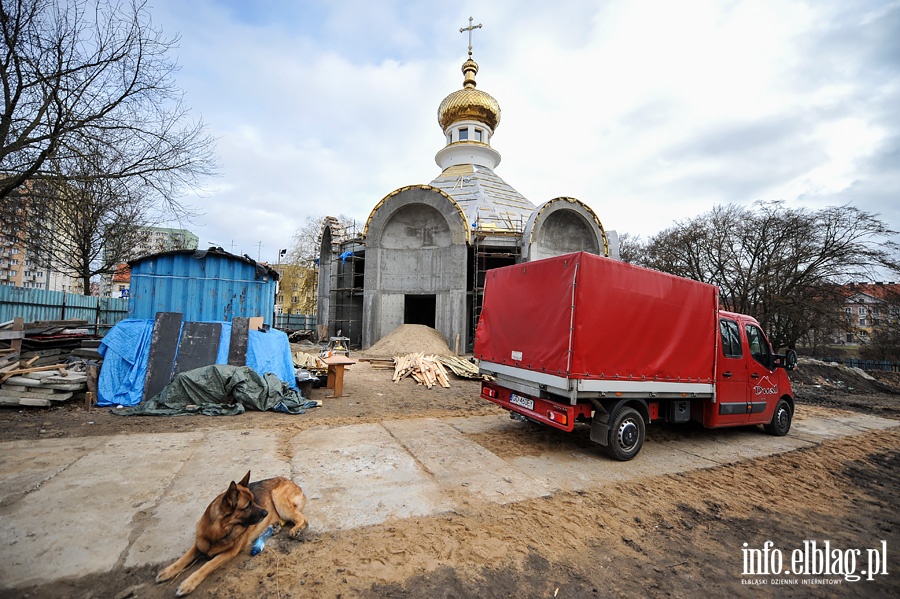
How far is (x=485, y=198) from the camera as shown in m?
25.5

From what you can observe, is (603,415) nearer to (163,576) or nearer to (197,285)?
(163,576)

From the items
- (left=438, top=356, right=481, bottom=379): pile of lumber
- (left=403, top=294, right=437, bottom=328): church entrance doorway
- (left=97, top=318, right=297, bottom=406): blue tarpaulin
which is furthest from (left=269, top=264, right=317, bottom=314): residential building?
(left=97, top=318, right=297, bottom=406): blue tarpaulin

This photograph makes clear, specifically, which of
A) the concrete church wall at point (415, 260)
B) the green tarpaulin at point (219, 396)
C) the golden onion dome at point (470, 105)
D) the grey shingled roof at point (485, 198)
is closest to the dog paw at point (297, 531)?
the green tarpaulin at point (219, 396)

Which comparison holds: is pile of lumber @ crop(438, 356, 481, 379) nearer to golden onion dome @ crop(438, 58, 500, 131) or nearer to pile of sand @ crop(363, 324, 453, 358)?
pile of sand @ crop(363, 324, 453, 358)

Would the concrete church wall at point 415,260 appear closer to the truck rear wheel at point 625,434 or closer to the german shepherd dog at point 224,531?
the truck rear wheel at point 625,434

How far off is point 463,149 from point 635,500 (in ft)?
96.0

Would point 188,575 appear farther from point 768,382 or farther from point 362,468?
point 768,382

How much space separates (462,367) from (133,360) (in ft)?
30.1

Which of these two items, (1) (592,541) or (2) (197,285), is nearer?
(1) (592,541)

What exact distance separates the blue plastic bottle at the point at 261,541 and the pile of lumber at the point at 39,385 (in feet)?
22.8

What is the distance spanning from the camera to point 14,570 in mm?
2641

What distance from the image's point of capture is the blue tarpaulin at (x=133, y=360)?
745 cm

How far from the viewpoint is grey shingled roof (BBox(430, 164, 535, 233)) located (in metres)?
23.4

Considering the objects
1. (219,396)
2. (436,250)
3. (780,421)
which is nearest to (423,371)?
(219,396)
